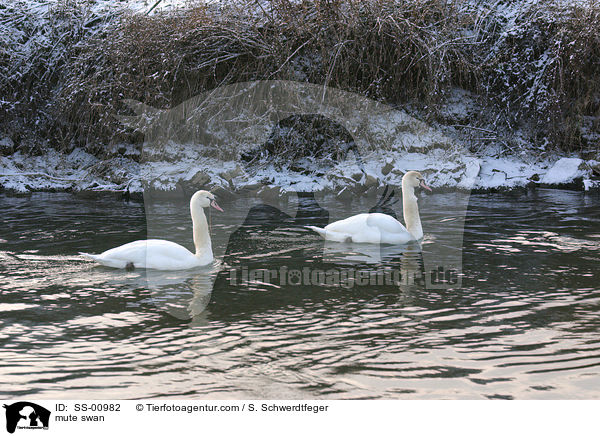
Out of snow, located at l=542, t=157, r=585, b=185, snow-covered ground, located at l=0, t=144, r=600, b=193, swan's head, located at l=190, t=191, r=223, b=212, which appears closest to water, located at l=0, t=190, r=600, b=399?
swan's head, located at l=190, t=191, r=223, b=212

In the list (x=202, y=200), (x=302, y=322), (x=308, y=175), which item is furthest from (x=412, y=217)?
(x=308, y=175)

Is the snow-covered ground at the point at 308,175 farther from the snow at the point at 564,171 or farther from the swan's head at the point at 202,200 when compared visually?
the swan's head at the point at 202,200

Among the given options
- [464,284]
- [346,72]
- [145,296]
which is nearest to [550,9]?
[346,72]

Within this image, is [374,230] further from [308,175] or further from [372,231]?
[308,175]

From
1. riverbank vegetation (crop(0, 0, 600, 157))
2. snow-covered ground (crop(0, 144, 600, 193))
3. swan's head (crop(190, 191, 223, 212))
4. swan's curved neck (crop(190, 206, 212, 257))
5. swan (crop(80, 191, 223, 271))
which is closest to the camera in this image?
swan (crop(80, 191, 223, 271))

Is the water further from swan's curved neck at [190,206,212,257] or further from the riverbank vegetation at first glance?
the riverbank vegetation
